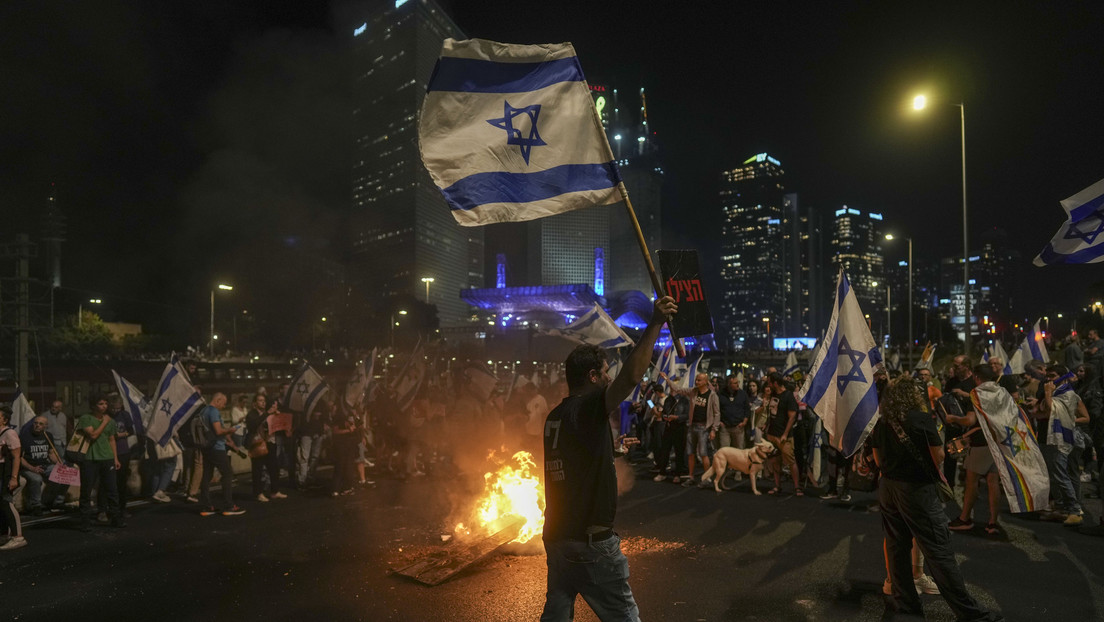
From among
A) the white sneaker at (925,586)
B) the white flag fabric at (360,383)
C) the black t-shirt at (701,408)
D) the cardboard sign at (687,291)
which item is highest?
the cardboard sign at (687,291)

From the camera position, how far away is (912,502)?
4531mm

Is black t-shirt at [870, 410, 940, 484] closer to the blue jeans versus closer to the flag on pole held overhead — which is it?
the blue jeans

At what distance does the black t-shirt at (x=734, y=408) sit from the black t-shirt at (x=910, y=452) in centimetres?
642

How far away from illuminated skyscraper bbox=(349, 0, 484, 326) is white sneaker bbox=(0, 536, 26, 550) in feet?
197

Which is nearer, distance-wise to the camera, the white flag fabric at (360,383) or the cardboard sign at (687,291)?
the cardboard sign at (687,291)

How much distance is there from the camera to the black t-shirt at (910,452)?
14.9 feet

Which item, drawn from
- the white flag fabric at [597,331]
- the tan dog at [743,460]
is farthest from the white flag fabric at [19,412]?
the tan dog at [743,460]

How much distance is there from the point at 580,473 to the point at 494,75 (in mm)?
2630

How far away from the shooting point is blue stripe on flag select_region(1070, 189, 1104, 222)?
277 inches

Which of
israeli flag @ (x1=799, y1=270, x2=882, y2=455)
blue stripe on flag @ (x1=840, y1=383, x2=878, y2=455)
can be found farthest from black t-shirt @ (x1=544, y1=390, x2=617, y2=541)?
blue stripe on flag @ (x1=840, y1=383, x2=878, y2=455)

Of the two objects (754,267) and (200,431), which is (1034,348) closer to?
(200,431)

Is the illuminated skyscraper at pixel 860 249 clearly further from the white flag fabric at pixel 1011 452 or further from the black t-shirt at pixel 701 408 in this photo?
the white flag fabric at pixel 1011 452

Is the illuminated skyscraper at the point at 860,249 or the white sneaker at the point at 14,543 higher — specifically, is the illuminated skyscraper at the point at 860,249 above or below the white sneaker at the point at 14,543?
above

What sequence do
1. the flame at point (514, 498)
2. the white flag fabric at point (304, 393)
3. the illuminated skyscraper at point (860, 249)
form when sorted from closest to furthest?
the flame at point (514, 498), the white flag fabric at point (304, 393), the illuminated skyscraper at point (860, 249)
